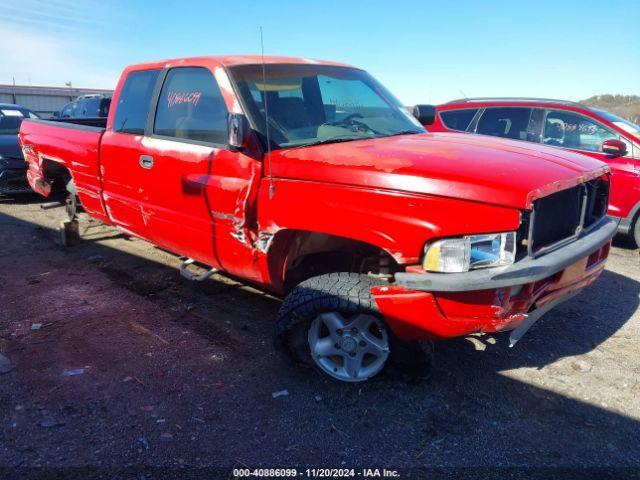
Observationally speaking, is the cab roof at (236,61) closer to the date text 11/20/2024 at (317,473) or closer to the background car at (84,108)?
the date text 11/20/2024 at (317,473)

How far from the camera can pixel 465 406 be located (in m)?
2.78

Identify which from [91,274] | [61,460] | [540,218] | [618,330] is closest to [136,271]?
[91,274]

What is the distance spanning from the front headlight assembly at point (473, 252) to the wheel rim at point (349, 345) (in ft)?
1.94

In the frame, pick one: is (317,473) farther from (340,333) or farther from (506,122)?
(506,122)

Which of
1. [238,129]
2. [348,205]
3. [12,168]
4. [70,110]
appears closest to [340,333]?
[348,205]

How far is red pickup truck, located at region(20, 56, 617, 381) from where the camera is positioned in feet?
7.75

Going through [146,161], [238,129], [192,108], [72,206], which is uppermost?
[192,108]

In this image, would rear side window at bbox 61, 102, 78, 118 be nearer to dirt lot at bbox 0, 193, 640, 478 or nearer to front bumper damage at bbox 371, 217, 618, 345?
dirt lot at bbox 0, 193, 640, 478

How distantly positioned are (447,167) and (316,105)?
1370 millimetres

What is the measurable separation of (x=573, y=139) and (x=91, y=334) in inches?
238

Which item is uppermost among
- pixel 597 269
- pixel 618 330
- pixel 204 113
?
pixel 204 113

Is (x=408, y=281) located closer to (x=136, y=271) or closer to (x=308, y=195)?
(x=308, y=195)

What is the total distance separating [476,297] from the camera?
2.40 metres

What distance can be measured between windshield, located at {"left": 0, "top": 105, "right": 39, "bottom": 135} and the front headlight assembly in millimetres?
8846
